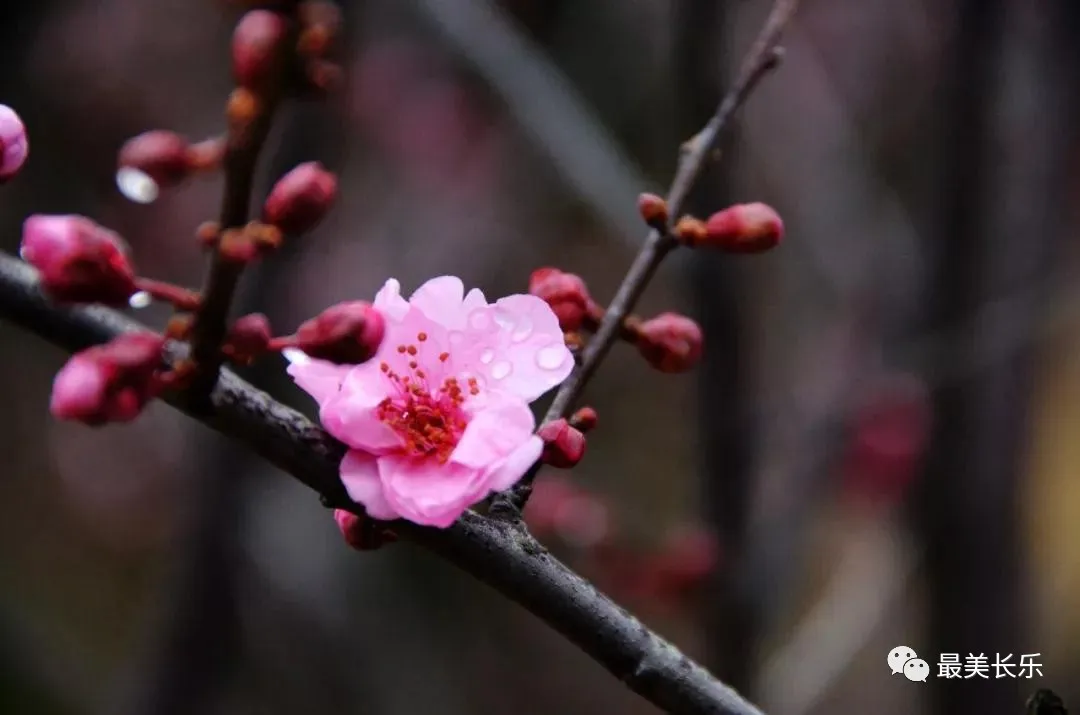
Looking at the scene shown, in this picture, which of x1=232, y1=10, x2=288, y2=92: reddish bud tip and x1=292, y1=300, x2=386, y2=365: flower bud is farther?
x1=292, y1=300, x2=386, y2=365: flower bud

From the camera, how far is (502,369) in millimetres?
468

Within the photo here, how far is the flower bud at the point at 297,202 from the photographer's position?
1.18ft

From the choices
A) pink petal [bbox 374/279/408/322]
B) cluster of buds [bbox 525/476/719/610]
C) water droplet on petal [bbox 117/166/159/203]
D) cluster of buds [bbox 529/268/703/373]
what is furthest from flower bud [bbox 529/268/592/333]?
cluster of buds [bbox 525/476/719/610]

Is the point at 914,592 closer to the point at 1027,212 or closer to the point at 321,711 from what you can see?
the point at 1027,212

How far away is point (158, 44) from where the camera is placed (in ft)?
7.64

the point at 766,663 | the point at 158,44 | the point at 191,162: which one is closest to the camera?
the point at 191,162

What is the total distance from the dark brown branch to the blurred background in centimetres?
73

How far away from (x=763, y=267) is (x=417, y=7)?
1042 millimetres

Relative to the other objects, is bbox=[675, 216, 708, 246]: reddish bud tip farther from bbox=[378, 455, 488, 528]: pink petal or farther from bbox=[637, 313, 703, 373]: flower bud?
bbox=[378, 455, 488, 528]: pink petal

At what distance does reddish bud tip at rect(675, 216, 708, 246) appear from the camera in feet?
1.79

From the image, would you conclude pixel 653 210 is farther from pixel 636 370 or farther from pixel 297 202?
pixel 636 370

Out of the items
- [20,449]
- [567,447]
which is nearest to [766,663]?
[567,447]

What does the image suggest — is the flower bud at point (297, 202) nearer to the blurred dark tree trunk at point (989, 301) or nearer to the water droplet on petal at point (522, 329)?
the water droplet on petal at point (522, 329)

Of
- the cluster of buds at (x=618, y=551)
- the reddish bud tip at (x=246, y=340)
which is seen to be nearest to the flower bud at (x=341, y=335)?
the reddish bud tip at (x=246, y=340)
